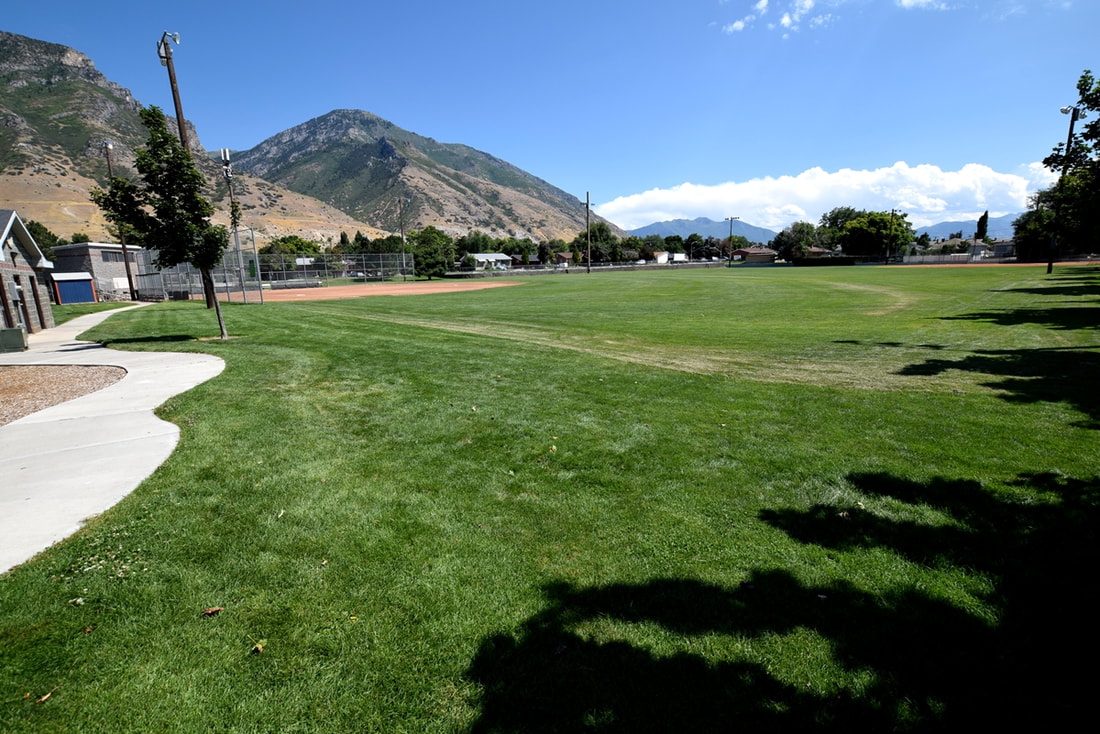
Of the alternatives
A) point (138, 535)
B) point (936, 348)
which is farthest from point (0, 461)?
point (936, 348)

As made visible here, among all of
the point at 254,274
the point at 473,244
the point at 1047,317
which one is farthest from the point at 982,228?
the point at 254,274

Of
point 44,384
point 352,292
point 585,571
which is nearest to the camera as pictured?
point 585,571

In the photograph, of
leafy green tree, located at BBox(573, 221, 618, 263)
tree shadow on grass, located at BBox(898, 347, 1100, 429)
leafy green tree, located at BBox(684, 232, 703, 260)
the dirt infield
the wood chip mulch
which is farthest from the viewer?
leafy green tree, located at BBox(684, 232, 703, 260)

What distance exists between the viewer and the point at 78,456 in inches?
210

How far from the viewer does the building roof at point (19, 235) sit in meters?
18.0

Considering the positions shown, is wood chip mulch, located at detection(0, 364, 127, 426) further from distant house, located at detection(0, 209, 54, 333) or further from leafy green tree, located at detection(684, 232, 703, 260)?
leafy green tree, located at detection(684, 232, 703, 260)

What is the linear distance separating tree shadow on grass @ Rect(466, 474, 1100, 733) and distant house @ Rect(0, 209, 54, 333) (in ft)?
72.6

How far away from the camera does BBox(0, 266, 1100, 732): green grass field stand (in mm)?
2451

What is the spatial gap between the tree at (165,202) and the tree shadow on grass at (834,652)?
47.7 ft

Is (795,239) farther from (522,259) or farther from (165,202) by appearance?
(165,202)

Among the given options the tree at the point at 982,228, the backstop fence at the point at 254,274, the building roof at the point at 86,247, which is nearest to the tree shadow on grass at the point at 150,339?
the backstop fence at the point at 254,274

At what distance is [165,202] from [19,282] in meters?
12.8

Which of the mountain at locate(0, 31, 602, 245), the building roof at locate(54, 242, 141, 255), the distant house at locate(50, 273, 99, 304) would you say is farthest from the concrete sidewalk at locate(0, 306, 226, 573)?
the mountain at locate(0, 31, 602, 245)

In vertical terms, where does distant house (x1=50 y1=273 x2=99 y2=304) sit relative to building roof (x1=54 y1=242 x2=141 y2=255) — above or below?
below
